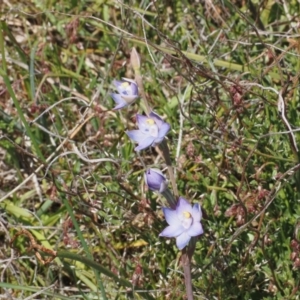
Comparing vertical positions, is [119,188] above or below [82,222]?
above

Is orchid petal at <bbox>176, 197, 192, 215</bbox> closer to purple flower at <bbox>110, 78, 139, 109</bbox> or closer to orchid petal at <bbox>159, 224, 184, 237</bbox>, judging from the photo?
orchid petal at <bbox>159, 224, 184, 237</bbox>

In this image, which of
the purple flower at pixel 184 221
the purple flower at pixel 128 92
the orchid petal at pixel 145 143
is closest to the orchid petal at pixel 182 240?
the purple flower at pixel 184 221

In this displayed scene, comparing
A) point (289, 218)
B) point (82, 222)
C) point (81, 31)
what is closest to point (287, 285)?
point (289, 218)

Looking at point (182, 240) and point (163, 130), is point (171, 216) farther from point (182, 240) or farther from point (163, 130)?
point (163, 130)

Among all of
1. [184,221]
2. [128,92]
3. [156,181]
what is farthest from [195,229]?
[128,92]

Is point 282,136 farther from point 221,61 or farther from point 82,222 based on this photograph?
point 82,222
